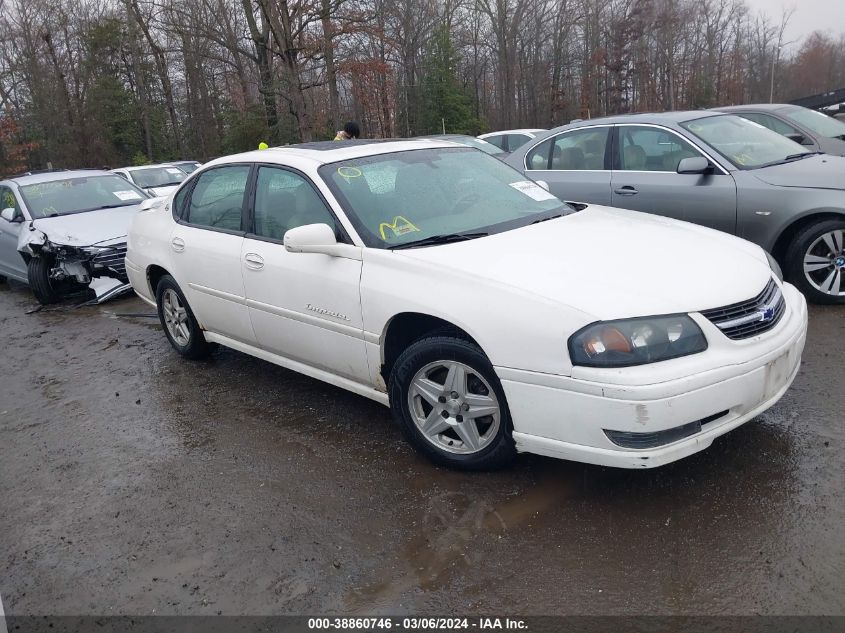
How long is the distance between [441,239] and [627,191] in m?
3.33

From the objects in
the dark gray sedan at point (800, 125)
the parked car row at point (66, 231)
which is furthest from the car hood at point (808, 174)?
the parked car row at point (66, 231)

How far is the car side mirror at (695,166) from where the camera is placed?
578cm

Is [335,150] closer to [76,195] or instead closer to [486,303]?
[486,303]

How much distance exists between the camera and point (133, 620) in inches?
107

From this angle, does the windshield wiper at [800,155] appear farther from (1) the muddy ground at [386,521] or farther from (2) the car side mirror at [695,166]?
(1) the muddy ground at [386,521]

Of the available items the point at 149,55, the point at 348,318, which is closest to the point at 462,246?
the point at 348,318

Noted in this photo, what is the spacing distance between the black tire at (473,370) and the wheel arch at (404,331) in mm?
69

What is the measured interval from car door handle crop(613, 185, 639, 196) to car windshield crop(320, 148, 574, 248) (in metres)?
2.13

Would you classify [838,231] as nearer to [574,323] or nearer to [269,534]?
[574,323]

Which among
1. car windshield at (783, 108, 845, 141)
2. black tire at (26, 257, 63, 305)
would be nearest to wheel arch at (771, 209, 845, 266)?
car windshield at (783, 108, 845, 141)

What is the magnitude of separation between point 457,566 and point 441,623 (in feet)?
1.01

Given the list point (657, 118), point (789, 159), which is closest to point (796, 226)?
point (789, 159)

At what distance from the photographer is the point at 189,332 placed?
5465mm

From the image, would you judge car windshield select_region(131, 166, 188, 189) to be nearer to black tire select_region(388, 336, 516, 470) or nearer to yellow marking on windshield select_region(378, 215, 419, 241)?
yellow marking on windshield select_region(378, 215, 419, 241)
